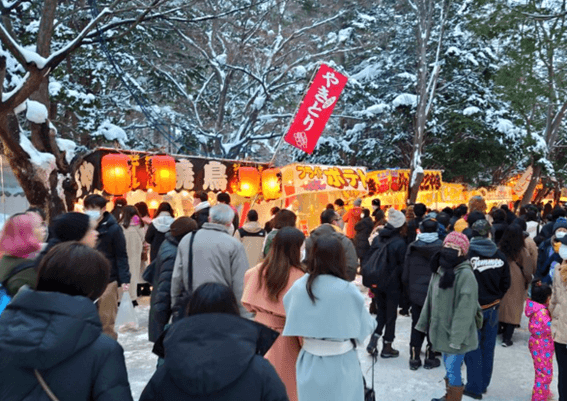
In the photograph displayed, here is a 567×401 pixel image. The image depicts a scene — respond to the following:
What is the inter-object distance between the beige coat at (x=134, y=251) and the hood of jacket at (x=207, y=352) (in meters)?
6.84

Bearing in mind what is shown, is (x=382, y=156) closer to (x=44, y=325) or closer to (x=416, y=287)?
(x=416, y=287)

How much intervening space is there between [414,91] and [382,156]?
323 centimetres

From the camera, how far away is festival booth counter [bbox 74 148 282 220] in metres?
9.81

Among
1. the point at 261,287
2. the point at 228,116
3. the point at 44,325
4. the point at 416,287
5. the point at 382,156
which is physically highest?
the point at 228,116

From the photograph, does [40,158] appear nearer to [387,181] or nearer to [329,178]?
[329,178]

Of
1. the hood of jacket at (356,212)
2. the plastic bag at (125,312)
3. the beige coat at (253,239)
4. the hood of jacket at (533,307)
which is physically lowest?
the plastic bag at (125,312)

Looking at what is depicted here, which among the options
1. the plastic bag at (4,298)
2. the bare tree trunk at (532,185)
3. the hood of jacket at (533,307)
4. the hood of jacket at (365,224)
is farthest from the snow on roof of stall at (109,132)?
the bare tree trunk at (532,185)

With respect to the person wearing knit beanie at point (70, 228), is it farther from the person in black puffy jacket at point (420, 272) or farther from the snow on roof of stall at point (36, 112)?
the snow on roof of stall at point (36, 112)

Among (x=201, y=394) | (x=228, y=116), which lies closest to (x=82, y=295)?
(x=201, y=394)

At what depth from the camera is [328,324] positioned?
2.98 metres

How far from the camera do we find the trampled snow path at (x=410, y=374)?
16.3ft

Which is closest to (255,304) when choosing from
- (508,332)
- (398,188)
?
(508,332)

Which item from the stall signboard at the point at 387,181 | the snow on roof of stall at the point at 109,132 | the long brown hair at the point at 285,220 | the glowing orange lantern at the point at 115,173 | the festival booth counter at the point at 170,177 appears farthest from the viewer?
the stall signboard at the point at 387,181

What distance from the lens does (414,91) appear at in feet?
67.0
